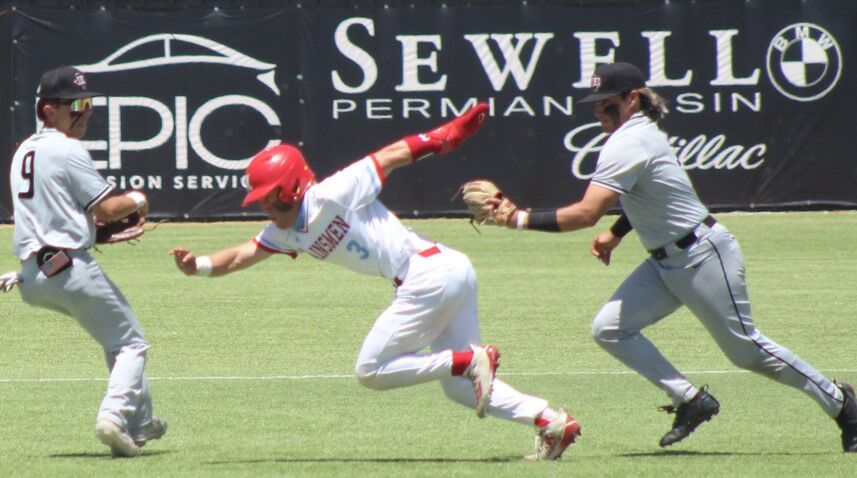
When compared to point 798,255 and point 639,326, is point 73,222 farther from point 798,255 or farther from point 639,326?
point 798,255

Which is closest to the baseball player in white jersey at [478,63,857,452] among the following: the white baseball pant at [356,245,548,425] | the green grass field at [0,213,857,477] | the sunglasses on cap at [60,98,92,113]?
the green grass field at [0,213,857,477]

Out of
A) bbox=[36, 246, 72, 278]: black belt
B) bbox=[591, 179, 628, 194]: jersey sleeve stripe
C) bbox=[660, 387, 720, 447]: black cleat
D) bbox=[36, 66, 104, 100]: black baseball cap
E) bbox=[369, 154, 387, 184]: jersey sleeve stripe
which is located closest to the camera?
bbox=[369, 154, 387, 184]: jersey sleeve stripe

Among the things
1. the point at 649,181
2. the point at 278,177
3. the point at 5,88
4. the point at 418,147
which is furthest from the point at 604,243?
the point at 5,88

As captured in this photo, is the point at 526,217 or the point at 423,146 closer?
the point at 423,146

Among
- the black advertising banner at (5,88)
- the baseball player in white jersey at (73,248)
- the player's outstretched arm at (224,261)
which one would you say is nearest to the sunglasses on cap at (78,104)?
the baseball player in white jersey at (73,248)

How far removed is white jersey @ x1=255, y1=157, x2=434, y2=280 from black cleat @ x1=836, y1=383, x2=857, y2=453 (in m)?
2.39

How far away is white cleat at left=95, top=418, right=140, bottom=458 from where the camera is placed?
733 centimetres

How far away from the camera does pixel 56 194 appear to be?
7.48 meters

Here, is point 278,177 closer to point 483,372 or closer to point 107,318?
point 107,318

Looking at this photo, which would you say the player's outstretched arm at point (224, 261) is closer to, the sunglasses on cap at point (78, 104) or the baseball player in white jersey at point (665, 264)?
the sunglasses on cap at point (78, 104)

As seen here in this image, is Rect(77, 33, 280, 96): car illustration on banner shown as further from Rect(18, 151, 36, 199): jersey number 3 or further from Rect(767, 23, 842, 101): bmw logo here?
Rect(18, 151, 36, 199): jersey number 3

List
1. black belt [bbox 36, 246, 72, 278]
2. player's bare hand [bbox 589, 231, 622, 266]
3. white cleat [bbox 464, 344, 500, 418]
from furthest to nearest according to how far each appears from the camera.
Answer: player's bare hand [bbox 589, 231, 622, 266] → black belt [bbox 36, 246, 72, 278] → white cleat [bbox 464, 344, 500, 418]

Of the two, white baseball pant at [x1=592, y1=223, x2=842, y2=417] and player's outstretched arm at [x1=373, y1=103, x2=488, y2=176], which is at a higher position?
player's outstretched arm at [x1=373, y1=103, x2=488, y2=176]

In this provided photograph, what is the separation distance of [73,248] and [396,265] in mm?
1675
